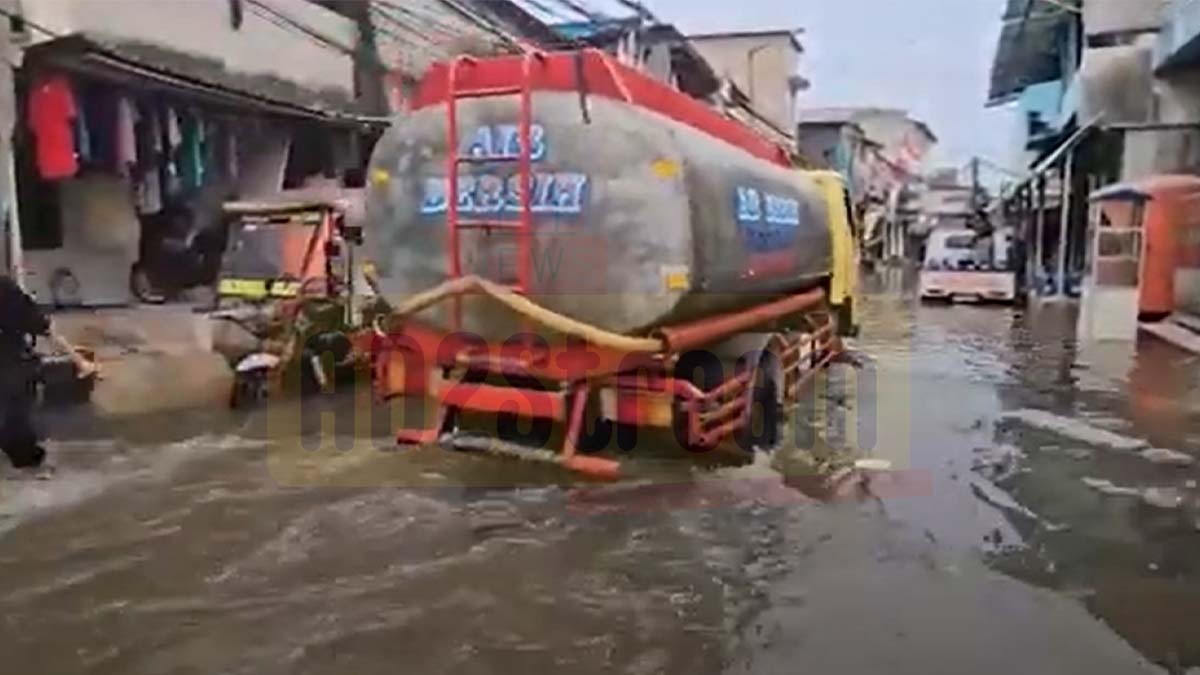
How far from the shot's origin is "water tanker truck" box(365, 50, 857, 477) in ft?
22.3

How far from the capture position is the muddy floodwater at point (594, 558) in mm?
4516

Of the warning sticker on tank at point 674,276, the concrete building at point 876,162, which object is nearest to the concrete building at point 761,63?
the concrete building at point 876,162

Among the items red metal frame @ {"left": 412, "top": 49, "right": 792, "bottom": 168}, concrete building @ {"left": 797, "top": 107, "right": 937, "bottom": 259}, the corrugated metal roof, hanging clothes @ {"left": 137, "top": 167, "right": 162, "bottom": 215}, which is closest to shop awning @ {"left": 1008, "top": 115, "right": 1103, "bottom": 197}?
the corrugated metal roof

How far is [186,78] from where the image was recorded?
42.4 ft

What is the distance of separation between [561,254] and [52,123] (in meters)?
7.69

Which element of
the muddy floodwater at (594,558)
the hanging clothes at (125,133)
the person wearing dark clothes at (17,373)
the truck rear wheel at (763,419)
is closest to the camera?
the muddy floodwater at (594,558)

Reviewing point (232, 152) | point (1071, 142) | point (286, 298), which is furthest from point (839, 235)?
point (1071, 142)

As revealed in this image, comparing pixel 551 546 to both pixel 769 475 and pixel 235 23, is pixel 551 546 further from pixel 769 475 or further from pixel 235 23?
pixel 235 23

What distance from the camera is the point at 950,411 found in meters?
10.4

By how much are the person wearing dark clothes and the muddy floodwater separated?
234 mm

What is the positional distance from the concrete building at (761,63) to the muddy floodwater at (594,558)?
3565 cm

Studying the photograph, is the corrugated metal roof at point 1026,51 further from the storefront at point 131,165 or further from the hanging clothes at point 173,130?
the hanging clothes at point 173,130

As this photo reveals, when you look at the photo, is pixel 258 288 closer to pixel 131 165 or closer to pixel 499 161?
pixel 131 165

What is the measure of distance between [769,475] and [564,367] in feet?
5.83
